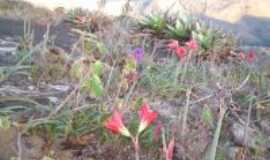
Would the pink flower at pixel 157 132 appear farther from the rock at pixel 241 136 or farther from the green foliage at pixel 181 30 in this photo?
the green foliage at pixel 181 30

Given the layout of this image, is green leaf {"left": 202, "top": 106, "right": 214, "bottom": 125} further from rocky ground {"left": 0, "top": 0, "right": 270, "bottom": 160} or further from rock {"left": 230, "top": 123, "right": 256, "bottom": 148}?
rock {"left": 230, "top": 123, "right": 256, "bottom": 148}

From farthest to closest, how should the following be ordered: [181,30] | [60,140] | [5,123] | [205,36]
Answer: [181,30] → [205,36] → [60,140] → [5,123]

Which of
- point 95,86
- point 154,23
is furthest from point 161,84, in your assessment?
point 154,23

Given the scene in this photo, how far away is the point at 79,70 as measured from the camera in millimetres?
3693

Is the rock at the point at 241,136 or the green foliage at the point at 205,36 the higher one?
the green foliage at the point at 205,36

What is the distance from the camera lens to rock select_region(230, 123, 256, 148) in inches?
148

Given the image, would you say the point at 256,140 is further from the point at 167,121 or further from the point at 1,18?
the point at 1,18

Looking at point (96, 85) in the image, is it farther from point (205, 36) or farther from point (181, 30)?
point (181, 30)

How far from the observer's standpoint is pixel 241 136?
3.85 meters

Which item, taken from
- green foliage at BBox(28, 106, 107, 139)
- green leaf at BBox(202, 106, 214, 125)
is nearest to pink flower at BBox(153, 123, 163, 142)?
green foliage at BBox(28, 106, 107, 139)

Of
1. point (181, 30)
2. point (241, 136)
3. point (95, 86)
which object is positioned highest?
point (95, 86)

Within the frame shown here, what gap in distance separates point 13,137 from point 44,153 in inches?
6.7

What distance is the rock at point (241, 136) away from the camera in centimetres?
375

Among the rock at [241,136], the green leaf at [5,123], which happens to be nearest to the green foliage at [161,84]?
the rock at [241,136]
